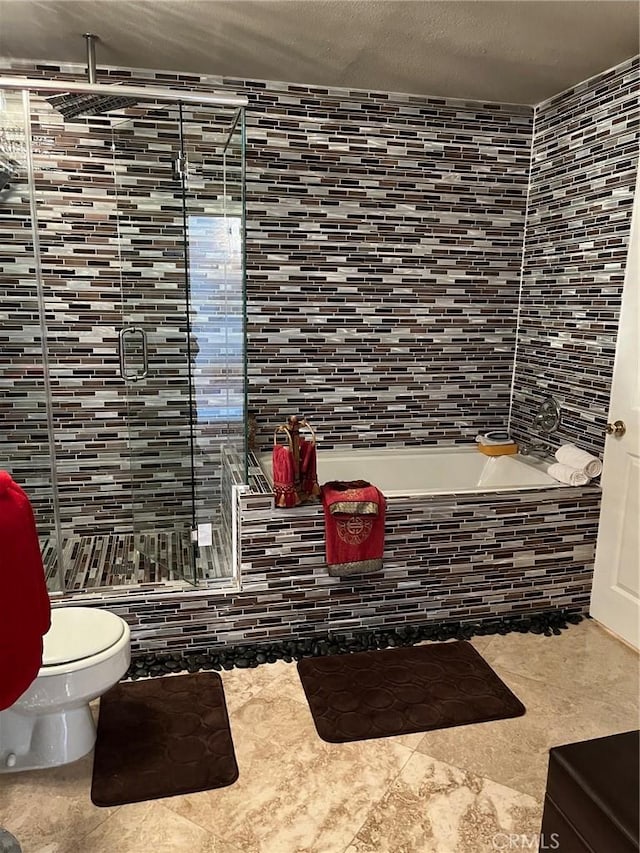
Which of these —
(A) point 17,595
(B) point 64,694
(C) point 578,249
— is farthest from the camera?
(C) point 578,249

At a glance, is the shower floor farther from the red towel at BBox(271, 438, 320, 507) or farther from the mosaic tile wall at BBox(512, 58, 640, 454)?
the mosaic tile wall at BBox(512, 58, 640, 454)

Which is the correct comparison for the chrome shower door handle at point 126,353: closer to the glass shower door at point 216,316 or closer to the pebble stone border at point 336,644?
the glass shower door at point 216,316

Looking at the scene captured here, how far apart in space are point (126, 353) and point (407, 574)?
168 cm

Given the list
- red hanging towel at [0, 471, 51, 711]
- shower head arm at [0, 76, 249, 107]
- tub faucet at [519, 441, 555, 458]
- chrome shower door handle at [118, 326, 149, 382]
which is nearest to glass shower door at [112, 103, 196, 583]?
chrome shower door handle at [118, 326, 149, 382]

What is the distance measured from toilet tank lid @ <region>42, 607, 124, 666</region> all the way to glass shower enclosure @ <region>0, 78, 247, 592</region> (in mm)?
534

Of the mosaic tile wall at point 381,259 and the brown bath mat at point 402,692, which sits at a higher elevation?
the mosaic tile wall at point 381,259

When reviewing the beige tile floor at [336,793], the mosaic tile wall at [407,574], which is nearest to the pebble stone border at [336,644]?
the mosaic tile wall at [407,574]

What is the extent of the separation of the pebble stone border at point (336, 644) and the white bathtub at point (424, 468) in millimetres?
725

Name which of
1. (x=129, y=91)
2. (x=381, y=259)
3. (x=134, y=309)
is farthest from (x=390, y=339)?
(x=129, y=91)

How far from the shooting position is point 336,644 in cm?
287

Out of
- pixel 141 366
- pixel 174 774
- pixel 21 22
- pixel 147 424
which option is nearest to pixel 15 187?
pixel 21 22

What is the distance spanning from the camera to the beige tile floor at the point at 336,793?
1844 millimetres

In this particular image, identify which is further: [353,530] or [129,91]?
[353,530]

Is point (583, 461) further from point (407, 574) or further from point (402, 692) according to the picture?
point (402, 692)
